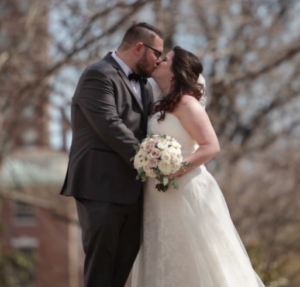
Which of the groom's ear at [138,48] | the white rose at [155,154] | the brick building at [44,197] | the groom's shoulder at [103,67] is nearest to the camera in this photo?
the white rose at [155,154]

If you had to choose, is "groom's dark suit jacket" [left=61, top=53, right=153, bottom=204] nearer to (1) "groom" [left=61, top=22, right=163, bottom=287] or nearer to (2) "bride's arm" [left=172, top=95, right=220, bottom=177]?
(1) "groom" [left=61, top=22, right=163, bottom=287]

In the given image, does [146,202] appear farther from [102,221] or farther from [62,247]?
[62,247]

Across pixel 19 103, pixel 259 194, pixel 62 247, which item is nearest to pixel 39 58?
pixel 19 103

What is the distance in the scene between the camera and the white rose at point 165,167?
4926mm

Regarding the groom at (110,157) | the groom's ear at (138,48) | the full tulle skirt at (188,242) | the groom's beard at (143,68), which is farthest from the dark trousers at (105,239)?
the groom's ear at (138,48)

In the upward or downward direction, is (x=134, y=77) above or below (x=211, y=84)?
below

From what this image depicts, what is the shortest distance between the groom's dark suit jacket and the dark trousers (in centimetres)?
8

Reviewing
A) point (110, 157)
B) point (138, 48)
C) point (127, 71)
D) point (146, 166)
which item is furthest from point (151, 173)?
point (138, 48)

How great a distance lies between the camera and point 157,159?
194 inches

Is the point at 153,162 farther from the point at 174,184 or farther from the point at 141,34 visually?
the point at 141,34

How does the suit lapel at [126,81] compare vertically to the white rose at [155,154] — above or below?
above

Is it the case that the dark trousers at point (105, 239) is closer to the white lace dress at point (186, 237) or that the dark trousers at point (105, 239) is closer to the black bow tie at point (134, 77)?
the white lace dress at point (186, 237)

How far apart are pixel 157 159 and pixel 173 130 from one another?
1.21ft

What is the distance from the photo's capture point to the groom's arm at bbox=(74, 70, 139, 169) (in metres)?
4.96
